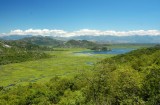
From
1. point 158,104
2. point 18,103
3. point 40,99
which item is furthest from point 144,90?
point 18,103

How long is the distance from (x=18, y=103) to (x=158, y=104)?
4311 centimetres

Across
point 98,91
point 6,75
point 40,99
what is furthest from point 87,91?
point 6,75

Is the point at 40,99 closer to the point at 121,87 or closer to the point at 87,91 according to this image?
the point at 87,91

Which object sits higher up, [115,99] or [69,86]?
[115,99]

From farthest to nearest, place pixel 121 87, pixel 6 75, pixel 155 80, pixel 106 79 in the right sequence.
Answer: pixel 6 75 → pixel 106 79 → pixel 121 87 → pixel 155 80

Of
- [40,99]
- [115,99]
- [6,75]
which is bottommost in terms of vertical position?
[6,75]

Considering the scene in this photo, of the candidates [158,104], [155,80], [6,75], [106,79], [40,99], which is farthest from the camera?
[6,75]

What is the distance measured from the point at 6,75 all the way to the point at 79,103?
361ft

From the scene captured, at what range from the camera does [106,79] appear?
52562mm

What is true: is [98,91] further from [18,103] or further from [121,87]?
[18,103]

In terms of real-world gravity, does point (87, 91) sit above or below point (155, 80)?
below

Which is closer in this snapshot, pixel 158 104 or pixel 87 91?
pixel 158 104

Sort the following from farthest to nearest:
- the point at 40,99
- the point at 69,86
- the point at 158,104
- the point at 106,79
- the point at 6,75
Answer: the point at 6,75, the point at 69,86, the point at 40,99, the point at 106,79, the point at 158,104

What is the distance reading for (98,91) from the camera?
50.7m
